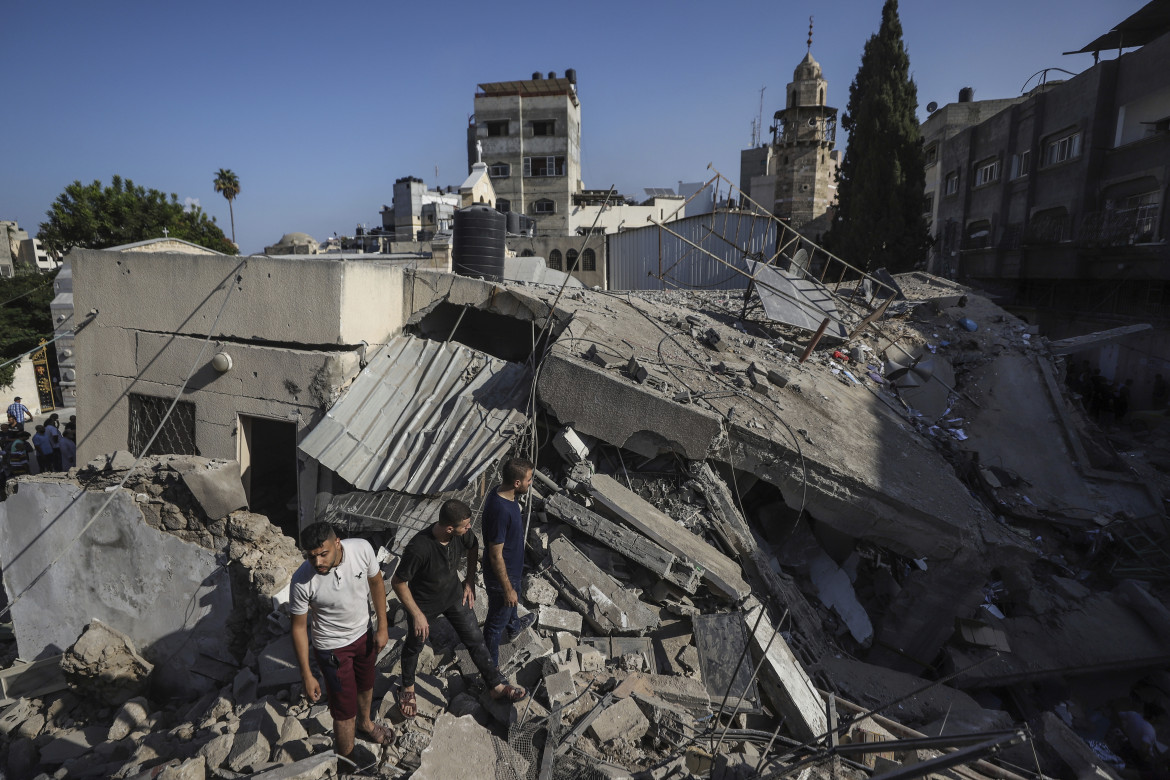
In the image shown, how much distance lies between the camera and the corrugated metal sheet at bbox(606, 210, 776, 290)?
16.4 m

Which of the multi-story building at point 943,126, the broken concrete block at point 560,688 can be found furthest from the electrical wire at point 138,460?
the multi-story building at point 943,126

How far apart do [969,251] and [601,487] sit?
23778mm

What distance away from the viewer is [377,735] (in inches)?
144

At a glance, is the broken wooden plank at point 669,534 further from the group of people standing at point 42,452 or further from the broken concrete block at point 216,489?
the group of people standing at point 42,452

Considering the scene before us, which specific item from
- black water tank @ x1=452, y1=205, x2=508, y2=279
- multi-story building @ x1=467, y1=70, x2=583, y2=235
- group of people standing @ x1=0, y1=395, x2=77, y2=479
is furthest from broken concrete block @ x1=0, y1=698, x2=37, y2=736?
multi-story building @ x1=467, y1=70, x2=583, y2=235

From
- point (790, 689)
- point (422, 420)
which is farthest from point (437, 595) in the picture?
point (422, 420)

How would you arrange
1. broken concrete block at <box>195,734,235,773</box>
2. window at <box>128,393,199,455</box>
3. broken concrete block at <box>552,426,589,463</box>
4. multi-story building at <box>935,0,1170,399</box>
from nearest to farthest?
1. broken concrete block at <box>195,734,235,773</box>
2. broken concrete block at <box>552,426,589,463</box>
3. window at <box>128,393,199,455</box>
4. multi-story building at <box>935,0,1170,399</box>

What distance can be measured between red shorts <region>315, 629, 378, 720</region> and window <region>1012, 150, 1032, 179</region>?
952 inches

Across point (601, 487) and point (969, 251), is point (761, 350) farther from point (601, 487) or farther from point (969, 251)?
point (969, 251)

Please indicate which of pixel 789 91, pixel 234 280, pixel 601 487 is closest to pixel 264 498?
pixel 234 280

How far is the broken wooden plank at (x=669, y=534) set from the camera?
16.1 feet

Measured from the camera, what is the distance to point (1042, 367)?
10.0 meters

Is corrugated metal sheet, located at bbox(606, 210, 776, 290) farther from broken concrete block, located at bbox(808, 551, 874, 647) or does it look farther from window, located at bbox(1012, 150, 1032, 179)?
broken concrete block, located at bbox(808, 551, 874, 647)

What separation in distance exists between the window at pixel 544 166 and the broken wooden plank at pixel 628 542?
33.3 metres
